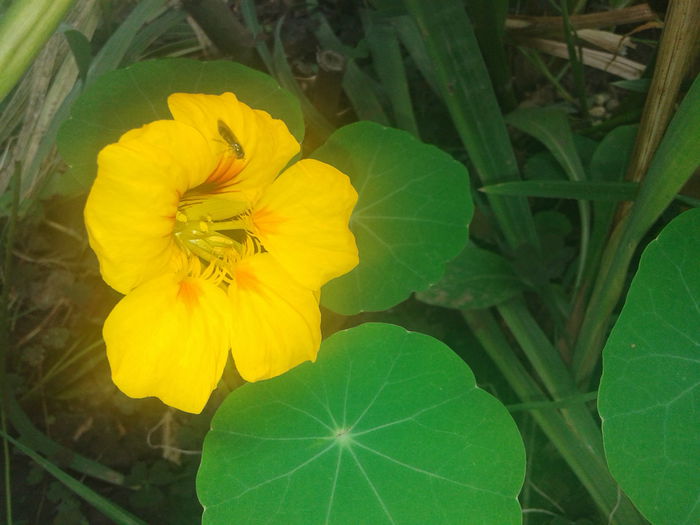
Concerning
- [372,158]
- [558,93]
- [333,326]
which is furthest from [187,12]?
[558,93]

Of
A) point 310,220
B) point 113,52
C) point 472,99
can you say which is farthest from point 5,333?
point 472,99

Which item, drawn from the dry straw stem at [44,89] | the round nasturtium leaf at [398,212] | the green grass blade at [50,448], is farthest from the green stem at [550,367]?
the dry straw stem at [44,89]

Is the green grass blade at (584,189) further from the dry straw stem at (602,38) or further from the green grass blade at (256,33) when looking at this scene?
the green grass blade at (256,33)

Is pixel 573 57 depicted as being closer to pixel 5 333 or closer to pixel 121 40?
pixel 121 40

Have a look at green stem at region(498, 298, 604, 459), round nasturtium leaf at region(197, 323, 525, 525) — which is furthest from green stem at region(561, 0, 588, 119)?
round nasturtium leaf at region(197, 323, 525, 525)

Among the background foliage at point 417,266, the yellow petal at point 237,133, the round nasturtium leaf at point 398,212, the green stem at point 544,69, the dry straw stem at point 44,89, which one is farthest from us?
the green stem at point 544,69

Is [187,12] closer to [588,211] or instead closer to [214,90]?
[214,90]

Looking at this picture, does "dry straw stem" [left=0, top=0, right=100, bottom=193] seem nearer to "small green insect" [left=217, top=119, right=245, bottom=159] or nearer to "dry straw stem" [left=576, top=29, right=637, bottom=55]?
"small green insect" [left=217, top=119, right=245, bottom=159]
